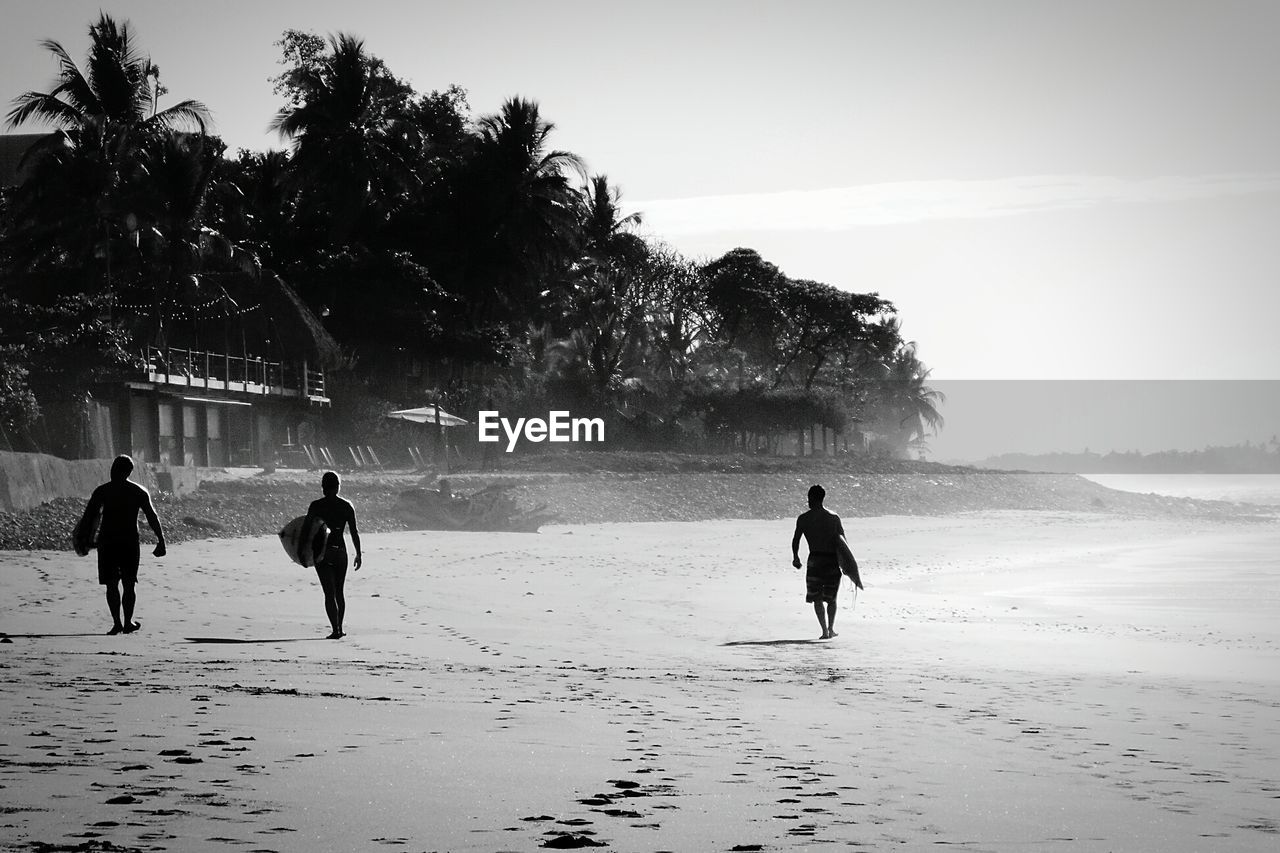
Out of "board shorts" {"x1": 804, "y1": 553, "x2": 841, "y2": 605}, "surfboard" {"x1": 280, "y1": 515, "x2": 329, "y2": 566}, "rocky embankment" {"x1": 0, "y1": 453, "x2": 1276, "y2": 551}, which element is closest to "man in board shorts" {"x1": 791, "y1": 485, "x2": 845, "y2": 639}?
"board shorts" {"x1": 804, "y1": 553, "x2": 841, "y2": 605}

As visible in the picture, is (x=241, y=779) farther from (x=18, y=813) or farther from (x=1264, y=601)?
(x=1264, y=601)

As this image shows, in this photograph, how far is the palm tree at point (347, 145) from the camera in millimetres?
45094

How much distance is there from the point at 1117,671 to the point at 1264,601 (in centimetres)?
884

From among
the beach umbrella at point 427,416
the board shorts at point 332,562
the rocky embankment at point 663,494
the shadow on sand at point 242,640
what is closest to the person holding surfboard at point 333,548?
the board shorts at point 332,562

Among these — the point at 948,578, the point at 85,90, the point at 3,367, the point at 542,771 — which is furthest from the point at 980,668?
the point at 85,90

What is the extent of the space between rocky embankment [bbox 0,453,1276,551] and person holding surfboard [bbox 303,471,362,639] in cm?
944

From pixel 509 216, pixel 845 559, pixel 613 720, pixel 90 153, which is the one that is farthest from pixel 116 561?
pixel 509 216

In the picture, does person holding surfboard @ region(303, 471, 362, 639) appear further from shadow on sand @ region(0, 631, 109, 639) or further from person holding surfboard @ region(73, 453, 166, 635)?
shadow on sand @ region(0, 631, 109, 639)

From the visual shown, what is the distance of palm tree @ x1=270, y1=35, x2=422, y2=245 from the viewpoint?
148ft

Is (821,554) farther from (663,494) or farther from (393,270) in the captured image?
(393,270)

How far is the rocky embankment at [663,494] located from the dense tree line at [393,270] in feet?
19.3

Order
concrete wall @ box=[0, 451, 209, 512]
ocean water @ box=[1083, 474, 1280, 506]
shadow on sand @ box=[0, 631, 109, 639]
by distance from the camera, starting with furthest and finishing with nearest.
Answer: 1. ocean water @ box=[1083, 474, 1280, 506]
2. concrete wall @ box=[0, 451, 209, 512]
3. shadow on sand @ box=[0, 631, 109, 639]

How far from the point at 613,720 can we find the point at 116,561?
17.0 feet

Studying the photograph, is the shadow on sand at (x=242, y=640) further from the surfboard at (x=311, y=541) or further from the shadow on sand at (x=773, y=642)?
the shadow on sand at (x=773, y=642)
